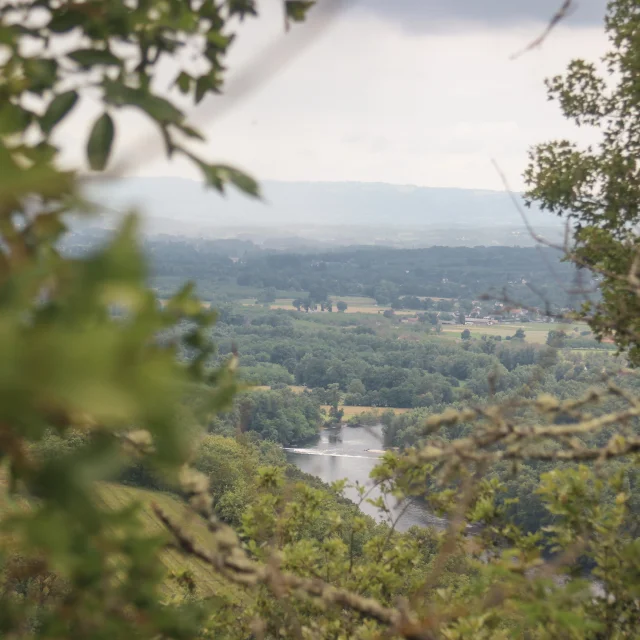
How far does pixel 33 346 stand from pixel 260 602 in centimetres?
376

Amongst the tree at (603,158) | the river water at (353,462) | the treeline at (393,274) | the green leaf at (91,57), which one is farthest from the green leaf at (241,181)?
the treeline at (393,274)

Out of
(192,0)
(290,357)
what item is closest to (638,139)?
(192,0)

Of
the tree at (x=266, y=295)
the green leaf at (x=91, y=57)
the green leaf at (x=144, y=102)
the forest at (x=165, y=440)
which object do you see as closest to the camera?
the forest at (x=165, y=440)

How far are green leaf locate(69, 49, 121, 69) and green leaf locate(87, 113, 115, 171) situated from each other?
114mm

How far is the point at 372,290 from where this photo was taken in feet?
293

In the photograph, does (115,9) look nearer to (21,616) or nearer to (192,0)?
(192,0)

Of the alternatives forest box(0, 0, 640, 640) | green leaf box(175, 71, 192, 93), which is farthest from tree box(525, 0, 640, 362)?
green leaf box(175, 71, 192, 93)

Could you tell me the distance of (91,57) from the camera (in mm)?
1412

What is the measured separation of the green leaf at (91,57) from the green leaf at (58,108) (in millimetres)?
63

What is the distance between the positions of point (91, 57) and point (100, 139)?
0.58 feet

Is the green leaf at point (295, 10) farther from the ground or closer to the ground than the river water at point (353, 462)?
farther from the ground

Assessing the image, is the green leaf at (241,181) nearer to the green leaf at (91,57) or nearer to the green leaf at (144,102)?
the green leaf at (144,102)

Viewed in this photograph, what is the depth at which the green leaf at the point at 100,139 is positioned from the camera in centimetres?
138

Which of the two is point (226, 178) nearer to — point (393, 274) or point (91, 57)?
point (91, 57)
